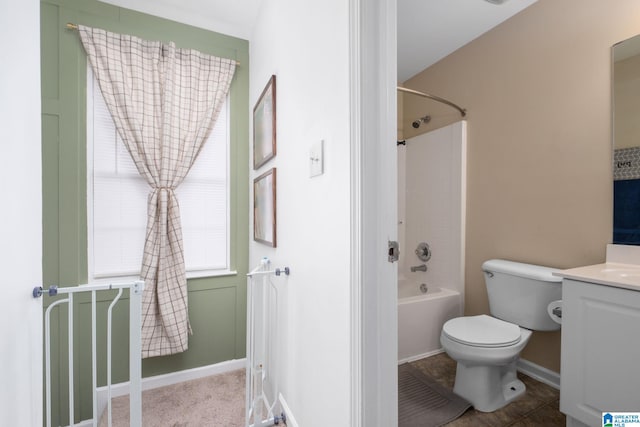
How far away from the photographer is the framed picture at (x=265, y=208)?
1.71m

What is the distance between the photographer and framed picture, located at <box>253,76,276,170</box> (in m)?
1.69

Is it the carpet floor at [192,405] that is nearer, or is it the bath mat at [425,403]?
the bath mat at [425,403]

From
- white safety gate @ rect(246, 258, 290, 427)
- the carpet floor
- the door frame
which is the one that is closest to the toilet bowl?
the door frame

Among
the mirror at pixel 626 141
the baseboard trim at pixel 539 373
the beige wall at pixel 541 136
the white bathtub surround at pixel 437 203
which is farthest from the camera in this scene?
the white bathtub surround at pixel 437 203

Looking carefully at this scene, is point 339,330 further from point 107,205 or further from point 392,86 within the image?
point 107,205

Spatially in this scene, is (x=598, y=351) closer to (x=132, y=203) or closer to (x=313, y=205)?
(x=313, y=205)

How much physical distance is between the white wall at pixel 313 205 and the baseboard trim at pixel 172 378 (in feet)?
2.79

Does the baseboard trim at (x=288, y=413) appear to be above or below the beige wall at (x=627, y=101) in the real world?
below

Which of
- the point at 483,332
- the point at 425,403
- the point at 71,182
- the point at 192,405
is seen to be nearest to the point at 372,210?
the point at 483,332

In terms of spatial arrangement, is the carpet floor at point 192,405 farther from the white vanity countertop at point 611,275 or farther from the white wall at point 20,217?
the white vanity countertop at point 611,275

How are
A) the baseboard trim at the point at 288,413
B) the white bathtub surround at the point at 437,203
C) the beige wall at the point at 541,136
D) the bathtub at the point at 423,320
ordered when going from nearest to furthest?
the baseboard trim at the point at 288,413, the beige wall at the point at 541,136, the bathtub at the point at 423,320, the white bathtub surround at the point at 437,203

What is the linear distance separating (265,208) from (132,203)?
990 millimetres

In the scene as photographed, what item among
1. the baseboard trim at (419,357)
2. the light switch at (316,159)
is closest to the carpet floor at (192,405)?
the baseboard trim at (419,357)

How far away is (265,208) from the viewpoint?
187 cm
